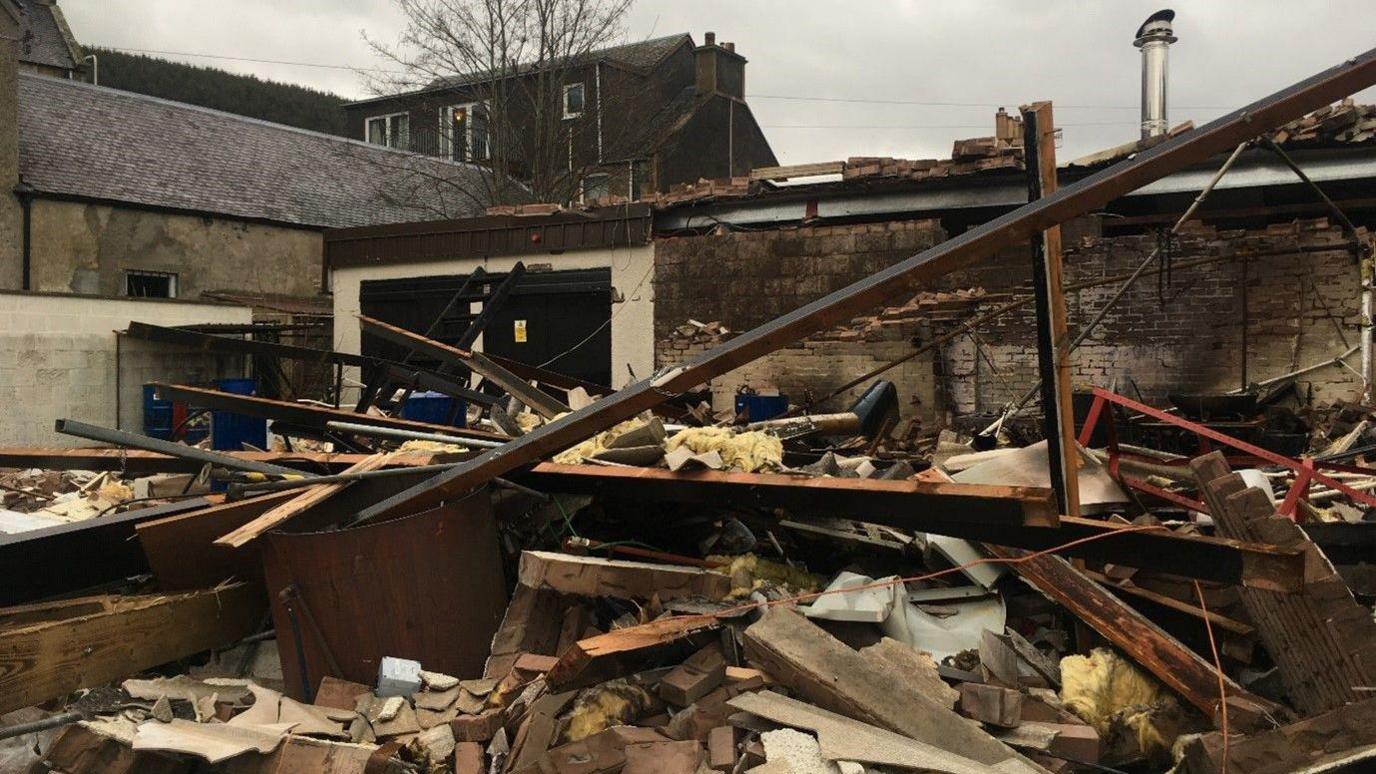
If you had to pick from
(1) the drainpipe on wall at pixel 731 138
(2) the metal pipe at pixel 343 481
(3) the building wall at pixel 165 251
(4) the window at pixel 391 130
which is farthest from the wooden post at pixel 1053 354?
(4) the window at pixel 391 130

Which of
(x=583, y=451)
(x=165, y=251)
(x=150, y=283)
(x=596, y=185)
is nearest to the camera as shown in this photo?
(x=583, y=451)

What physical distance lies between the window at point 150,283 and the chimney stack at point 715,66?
14.4 m

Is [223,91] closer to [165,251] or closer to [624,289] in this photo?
[165,251]

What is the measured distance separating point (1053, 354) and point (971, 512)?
74 cm

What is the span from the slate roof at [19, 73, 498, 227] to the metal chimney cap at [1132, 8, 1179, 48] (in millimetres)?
16179

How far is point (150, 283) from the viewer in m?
19.4

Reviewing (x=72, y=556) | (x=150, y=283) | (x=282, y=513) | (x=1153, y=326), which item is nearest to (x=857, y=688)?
(x=282, y=513)

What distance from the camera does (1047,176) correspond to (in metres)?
3.99

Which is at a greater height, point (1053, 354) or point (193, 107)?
point (193, 107)

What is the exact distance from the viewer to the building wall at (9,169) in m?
17.4

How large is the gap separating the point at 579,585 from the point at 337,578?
91cm

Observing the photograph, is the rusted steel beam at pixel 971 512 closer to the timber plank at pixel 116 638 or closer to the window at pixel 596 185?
the timber plank at pixel 116 638

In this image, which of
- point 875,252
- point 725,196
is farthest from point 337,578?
point 725,196

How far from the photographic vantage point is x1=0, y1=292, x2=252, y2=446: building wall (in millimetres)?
11805
